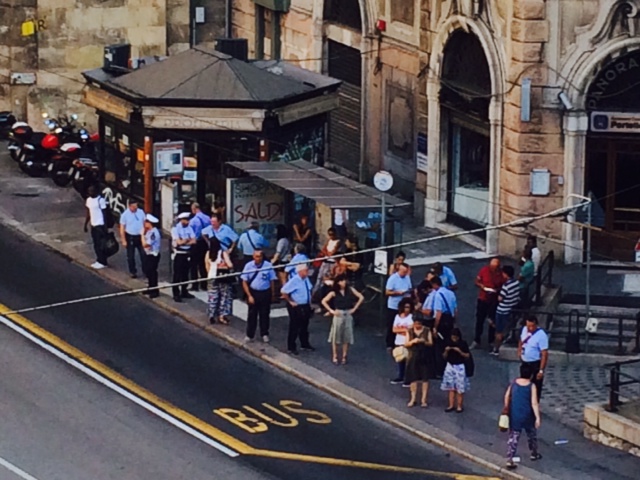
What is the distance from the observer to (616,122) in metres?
36.1

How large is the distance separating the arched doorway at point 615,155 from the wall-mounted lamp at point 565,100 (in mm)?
388

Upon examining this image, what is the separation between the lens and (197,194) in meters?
38.0

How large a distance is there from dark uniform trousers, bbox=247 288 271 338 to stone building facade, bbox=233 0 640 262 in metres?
5.61

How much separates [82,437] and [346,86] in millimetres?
18992

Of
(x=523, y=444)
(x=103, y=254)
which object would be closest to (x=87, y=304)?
(x=103, y=254)

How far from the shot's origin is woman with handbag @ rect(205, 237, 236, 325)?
32.5m

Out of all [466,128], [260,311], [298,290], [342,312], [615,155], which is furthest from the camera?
[466,128]

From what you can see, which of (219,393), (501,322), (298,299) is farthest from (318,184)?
(219,393)

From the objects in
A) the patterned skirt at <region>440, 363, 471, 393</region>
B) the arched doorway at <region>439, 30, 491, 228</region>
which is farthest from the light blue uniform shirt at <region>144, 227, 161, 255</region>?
the patterned skirt at <region>440, 363, 471, 393</region>

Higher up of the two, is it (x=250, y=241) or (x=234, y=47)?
(x=234, y=47)

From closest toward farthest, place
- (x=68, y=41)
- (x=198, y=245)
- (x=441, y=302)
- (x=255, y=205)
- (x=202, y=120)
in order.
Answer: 1. (x=441, y=302)
2. (x=198, y=245)
3. (x=255, y=205)
4. (x=202, y=120)
5. (x=68, y=41)

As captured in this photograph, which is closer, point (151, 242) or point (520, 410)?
point (520, 410)

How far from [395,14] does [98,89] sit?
6.65m

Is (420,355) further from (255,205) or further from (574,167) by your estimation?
(574,167)
